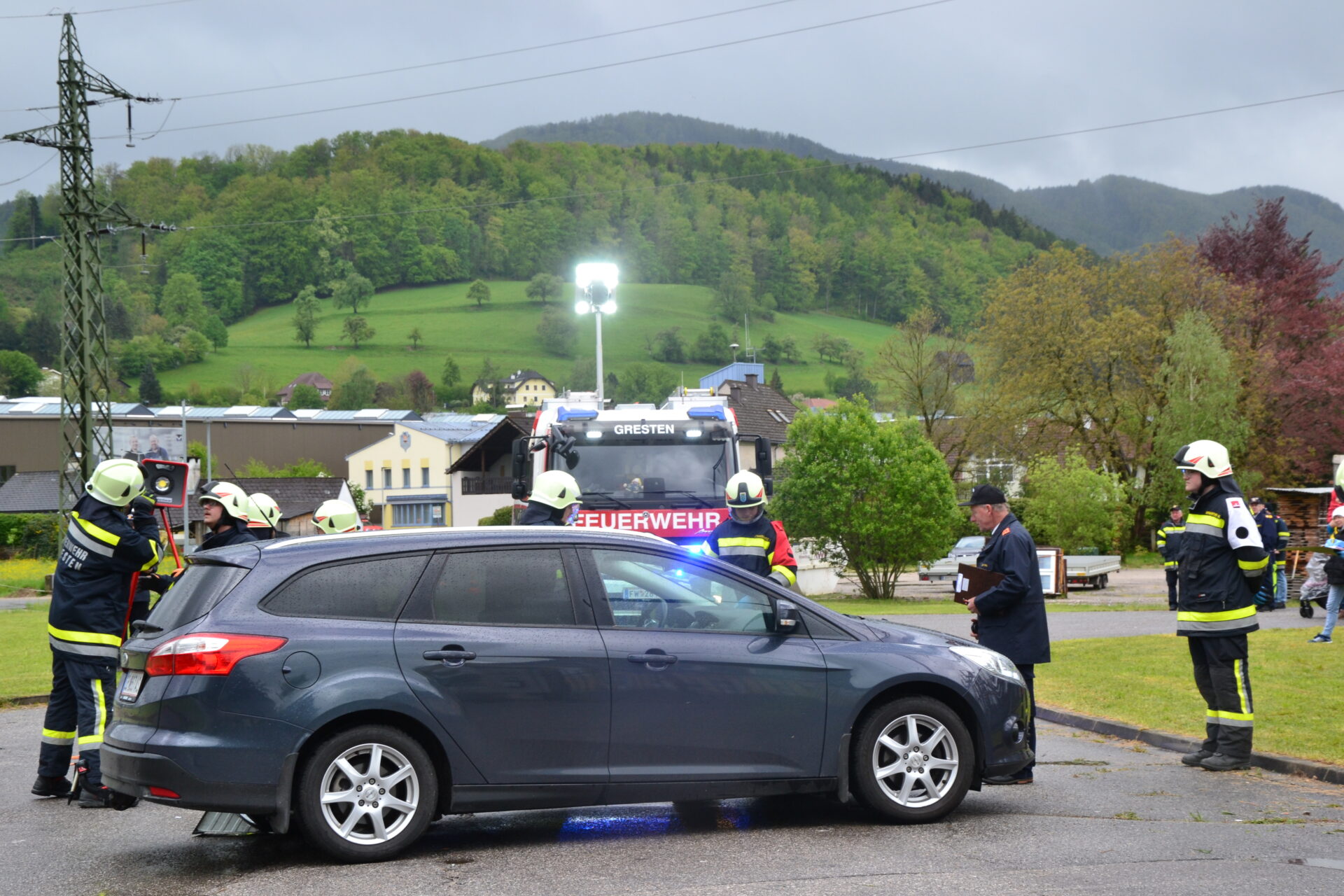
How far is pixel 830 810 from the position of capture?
7109 millimetres

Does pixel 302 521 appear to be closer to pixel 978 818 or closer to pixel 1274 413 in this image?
pixel 1274 413

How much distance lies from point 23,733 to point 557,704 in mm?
7090

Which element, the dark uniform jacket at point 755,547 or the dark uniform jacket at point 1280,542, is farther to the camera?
the dark uniform jacket at point 1280,542

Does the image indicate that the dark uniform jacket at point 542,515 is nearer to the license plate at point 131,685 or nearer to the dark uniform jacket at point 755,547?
the dark uniform jacket at point 755,547

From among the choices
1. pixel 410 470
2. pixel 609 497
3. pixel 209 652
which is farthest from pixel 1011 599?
pixel 410 470

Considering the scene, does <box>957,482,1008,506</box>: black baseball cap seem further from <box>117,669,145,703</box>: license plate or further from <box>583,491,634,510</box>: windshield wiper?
<box>583,491,634,510</box>: windshield wiper

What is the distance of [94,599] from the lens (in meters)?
7.55

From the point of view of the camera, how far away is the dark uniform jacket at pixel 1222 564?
8.39 m

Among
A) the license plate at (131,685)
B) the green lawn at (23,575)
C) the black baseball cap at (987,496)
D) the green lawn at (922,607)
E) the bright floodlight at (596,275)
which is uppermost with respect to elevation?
the bright floodlight at (596,275)

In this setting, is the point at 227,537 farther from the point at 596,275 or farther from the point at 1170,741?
the point at 596,275

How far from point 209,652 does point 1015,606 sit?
4.74 m

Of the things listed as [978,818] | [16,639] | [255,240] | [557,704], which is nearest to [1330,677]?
[978,818]

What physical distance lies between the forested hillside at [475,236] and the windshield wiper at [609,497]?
12941 cm

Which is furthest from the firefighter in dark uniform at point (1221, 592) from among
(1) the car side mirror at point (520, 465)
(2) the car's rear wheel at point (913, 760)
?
(1) the car side mirror at point (520, 465)
